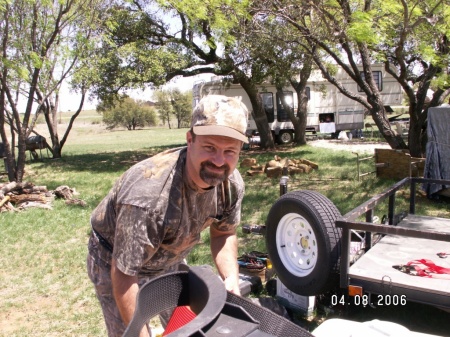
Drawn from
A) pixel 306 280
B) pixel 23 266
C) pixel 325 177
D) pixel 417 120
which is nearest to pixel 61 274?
pixel 23 266

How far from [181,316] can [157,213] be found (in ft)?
1.79

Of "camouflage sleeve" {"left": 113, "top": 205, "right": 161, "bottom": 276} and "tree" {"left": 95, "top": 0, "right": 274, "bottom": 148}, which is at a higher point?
"tree" {"left": 95, "top": 0, "right": 274, "bottom": 148}

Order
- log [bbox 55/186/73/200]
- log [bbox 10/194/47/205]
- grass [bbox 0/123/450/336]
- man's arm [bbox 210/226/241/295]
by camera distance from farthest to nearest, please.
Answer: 1. log [bbox 55/186/73/200]
2. log [bbox 10/194/47/205]
3. grass [bbox 0/123/450/336]
4. man's arm [bbox 210/226/241/295]

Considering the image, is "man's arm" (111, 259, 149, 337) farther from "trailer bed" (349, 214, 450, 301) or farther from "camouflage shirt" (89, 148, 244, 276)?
"trailer bed" (349, 214, 450, 301)

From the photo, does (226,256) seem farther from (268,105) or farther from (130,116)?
(130,116)

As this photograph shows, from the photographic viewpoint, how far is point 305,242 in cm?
385

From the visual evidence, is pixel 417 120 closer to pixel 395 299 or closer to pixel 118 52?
pixel 395 299

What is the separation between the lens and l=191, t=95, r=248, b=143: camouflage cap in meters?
1.67

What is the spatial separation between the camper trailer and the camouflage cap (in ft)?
64.8

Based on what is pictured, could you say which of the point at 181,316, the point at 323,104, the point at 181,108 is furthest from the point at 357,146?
the point at 181,108

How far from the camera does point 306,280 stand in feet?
12.1

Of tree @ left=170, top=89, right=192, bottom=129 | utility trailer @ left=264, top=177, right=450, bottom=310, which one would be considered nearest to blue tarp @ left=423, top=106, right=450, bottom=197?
utility trailer @ left=264, top=177, right=450, bottom=310

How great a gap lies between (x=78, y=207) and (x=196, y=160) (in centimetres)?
761

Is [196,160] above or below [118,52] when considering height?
below
